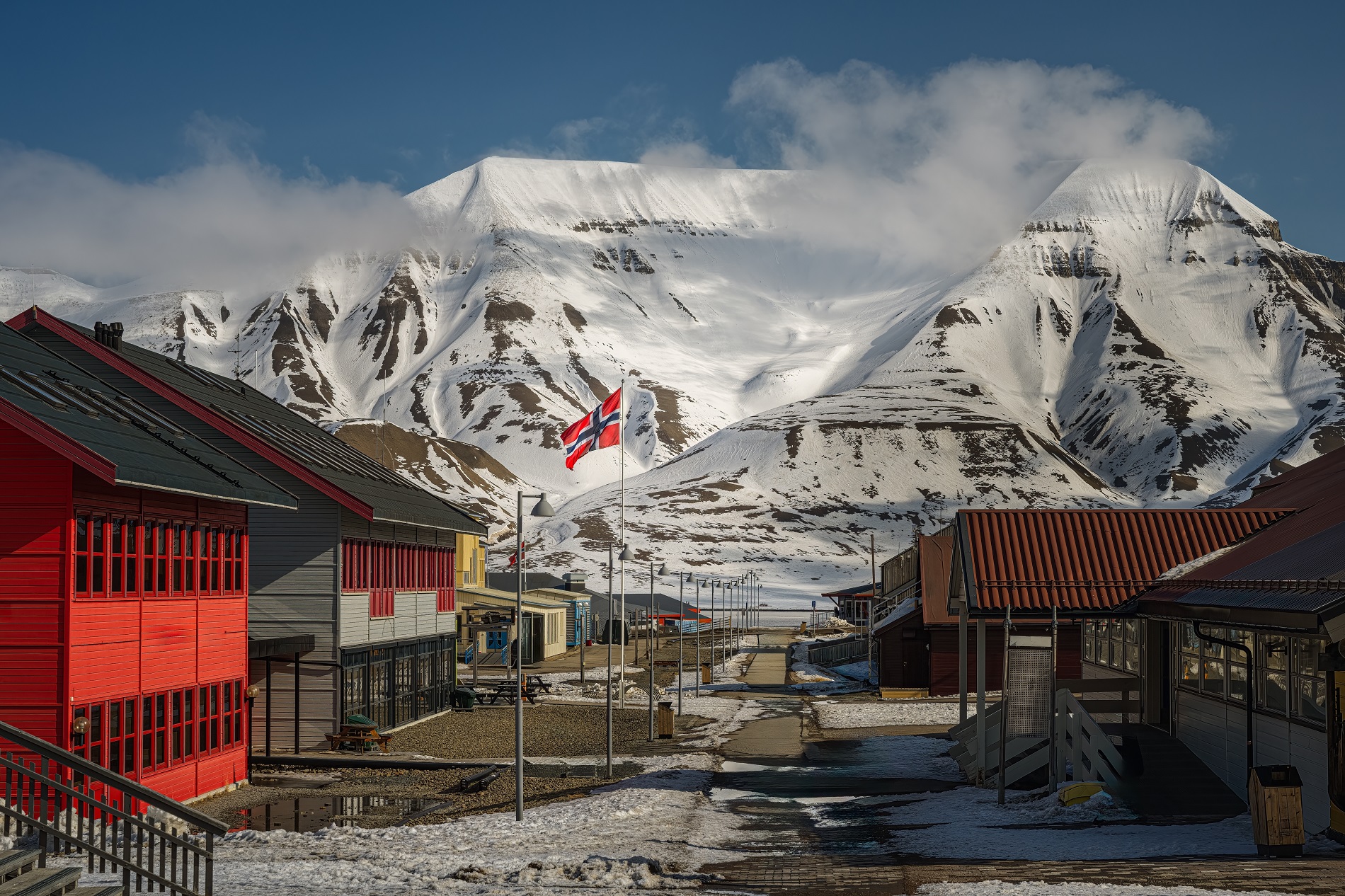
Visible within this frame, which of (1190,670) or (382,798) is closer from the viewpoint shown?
(1190,670)

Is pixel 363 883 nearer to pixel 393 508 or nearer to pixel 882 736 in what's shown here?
pixel 393 508

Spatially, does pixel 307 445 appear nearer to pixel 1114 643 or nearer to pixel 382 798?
pixel 382 798

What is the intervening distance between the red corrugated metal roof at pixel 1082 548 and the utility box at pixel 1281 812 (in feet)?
31.9

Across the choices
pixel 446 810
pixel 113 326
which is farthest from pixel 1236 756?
pixel 113 326

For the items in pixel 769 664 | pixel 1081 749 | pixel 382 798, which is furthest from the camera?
pixel 769 664

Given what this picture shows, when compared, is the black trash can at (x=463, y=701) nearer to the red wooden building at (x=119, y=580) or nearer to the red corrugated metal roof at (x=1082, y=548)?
the red wooden building at (x=119, y=580)

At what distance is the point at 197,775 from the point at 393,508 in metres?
12.5

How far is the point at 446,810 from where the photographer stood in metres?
26.0

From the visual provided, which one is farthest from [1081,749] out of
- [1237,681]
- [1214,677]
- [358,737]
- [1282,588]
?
[358,737]

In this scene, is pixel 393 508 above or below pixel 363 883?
above

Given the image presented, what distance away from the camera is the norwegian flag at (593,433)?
178 ft

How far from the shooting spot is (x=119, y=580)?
24.2m

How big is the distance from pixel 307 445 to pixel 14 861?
2848 centimetres

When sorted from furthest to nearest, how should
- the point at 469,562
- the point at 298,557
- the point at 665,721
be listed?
1. the point at 469,562
2. the point at 665,721
3. the point at 298,557
